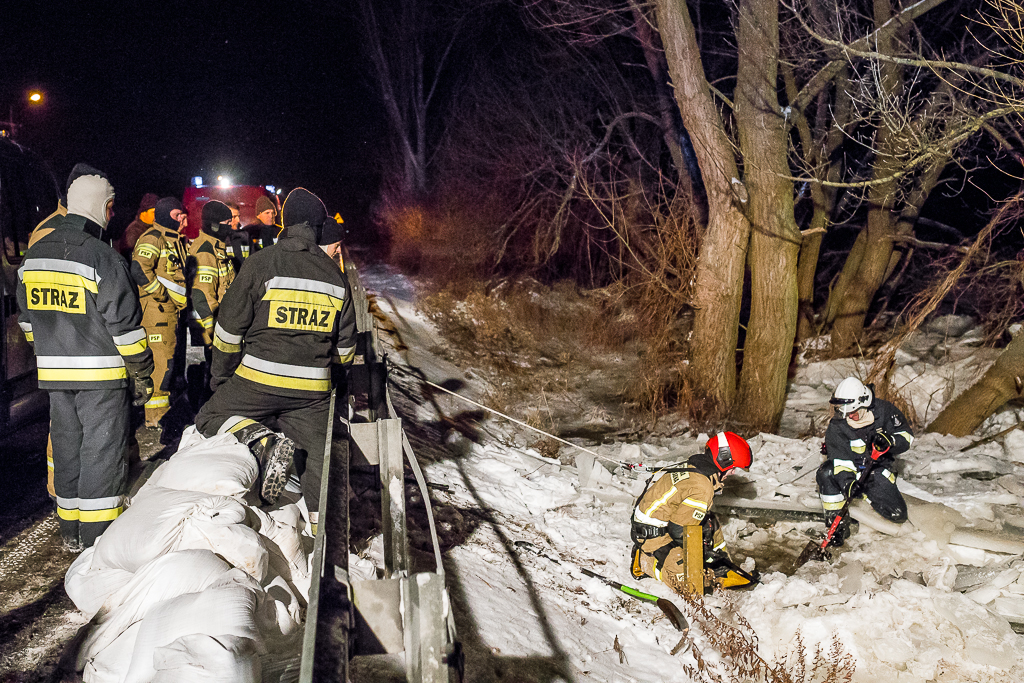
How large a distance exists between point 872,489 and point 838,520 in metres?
0.38

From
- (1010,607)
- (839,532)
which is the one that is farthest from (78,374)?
(1010,607)

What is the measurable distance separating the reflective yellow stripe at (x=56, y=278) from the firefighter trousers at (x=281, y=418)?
0.82 m

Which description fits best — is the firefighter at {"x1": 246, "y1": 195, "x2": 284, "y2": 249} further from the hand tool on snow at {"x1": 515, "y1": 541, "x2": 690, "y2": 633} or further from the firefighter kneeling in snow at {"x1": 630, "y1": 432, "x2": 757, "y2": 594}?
the firefighter kneeling in snow at {"x1": 630, "y1": 432, "x2": 757, "y2": 594}

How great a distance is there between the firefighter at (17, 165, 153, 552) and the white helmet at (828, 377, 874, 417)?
4.58 meters

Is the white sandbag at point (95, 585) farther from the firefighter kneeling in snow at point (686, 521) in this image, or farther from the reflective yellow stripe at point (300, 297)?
the firefighter kneeling in snow at point (686, 521)

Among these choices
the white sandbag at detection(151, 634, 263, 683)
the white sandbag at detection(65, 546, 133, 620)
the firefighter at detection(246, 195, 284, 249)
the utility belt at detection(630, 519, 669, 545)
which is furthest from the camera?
the firefighter at detection(246, 195, 284, 249)

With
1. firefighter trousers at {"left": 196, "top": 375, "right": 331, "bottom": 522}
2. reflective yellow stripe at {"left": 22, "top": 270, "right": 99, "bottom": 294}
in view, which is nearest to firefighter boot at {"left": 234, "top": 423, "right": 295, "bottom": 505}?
firefighter trousers at {"left": 196, "top": 375, "right": 331, "bottom": 522}

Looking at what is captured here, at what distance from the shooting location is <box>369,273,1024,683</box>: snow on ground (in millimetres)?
3758

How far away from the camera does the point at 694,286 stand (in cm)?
816

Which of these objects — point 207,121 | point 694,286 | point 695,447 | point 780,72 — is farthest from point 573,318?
point 207,121

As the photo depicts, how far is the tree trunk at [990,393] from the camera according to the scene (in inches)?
260

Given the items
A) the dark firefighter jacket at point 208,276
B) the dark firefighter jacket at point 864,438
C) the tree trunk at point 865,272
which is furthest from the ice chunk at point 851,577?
the tree trunk at point 865,272

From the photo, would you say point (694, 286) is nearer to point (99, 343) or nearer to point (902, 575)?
point (902, 575)

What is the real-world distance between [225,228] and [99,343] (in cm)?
243
